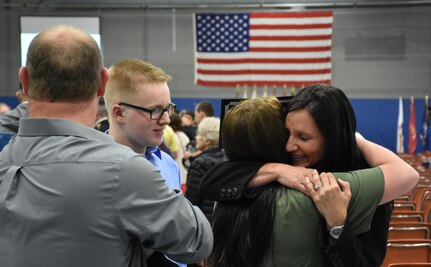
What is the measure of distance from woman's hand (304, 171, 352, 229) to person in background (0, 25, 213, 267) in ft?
1.21

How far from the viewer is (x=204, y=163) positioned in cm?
446

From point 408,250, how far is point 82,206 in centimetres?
347

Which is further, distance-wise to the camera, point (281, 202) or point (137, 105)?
point (137, 105)

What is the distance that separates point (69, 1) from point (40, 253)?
61.5 ft

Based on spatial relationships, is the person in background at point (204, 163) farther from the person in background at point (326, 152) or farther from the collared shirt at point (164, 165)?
the person in background at point (326, 152)

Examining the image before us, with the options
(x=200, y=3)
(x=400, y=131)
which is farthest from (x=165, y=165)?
(x=200, y=3)

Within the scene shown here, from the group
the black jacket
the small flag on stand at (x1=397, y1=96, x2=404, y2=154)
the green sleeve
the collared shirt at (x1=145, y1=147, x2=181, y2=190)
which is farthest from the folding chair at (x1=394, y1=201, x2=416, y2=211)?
the small flag on stand at (x1=397, y1=96, x2=404, y2=154)

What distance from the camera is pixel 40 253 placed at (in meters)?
1.42

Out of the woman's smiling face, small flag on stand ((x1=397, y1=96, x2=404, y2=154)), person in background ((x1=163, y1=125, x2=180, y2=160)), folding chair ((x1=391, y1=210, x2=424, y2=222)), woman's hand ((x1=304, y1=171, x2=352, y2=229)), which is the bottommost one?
small flag on stand ((x1=397, y1=96, x2=404, y2=154))

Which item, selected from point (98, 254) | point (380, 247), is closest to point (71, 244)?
point (98, 254)

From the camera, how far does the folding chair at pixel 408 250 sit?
4.38 m

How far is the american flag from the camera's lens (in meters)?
17.2

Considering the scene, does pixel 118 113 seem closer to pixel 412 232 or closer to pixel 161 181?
pixel 161 181

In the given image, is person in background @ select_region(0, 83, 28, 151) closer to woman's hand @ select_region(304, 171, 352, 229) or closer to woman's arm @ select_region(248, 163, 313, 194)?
woman's arm @ select_region(248, 163, 313, 194)
